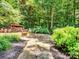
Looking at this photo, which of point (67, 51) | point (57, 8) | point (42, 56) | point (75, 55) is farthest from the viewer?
point (57, 8)

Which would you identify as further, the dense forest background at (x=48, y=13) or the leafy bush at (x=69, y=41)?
the dense forest background at (x=48, y=13)

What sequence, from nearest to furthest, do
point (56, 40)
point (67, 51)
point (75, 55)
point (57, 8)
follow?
1. point (75, 55)
2. point (67, 51)
3. point (56, 40)
4. point (57, 8)

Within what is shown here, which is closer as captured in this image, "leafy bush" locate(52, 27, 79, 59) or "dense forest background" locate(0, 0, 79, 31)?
"leafy bush" locate(52, 27, 79, 59)

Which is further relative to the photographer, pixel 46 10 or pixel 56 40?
pixel 46 10

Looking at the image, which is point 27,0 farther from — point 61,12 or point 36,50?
point 36,50

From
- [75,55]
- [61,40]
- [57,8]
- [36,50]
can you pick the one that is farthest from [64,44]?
[57,8]

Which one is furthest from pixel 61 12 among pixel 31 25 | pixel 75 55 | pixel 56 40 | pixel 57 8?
pixel 75 55

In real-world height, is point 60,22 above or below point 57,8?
below

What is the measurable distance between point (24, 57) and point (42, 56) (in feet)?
2.49

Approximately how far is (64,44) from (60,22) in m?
11.1

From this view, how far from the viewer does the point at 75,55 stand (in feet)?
28.3

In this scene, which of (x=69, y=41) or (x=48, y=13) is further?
(x=48, y=13)

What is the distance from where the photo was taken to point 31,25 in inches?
834

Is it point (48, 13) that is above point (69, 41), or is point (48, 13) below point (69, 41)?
above
